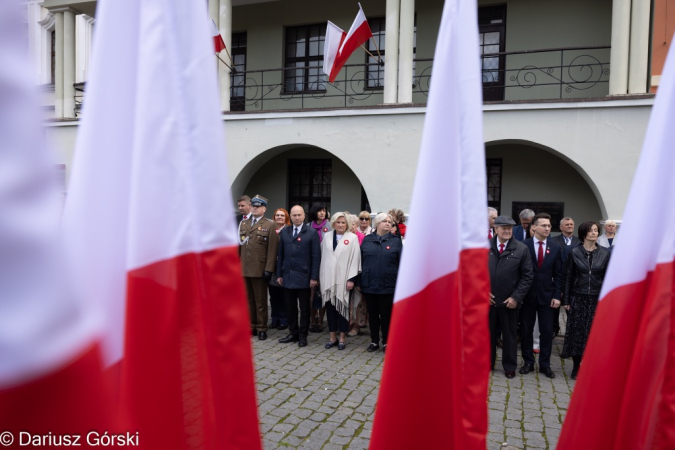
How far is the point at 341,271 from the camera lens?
6918mm

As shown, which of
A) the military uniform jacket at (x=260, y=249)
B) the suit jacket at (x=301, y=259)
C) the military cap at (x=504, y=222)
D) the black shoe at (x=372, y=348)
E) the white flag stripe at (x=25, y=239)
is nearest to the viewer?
the white flag stripe at (x=25, y=239)

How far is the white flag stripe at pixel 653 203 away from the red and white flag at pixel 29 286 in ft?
5.18

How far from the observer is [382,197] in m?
10.9

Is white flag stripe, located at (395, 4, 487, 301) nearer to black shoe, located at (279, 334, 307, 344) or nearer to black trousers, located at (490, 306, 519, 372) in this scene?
black trousers, located at (490, 306, 519, 372)

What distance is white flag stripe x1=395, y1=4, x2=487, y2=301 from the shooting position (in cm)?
174

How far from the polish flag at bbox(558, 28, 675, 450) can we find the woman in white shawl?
207 inches

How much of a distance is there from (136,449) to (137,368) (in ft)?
1.01

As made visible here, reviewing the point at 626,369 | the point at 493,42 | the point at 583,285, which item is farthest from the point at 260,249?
the point at 493,42

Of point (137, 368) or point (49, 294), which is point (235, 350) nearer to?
point (137, 368)

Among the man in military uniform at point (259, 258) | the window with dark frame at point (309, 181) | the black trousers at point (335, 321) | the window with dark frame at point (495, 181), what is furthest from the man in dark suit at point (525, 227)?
the window with dark frame at point (309, 181)

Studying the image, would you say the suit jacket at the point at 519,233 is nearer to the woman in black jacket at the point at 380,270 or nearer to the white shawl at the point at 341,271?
the woman in black jacket at the point at 380,270

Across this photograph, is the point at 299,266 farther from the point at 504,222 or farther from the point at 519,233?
the point at 519,233

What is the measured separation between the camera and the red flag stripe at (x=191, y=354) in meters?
1.29

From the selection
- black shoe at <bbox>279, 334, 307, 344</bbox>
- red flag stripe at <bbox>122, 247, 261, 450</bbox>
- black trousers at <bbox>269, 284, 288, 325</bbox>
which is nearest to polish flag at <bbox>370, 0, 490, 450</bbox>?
red flag stripe at <bbox>122, 247, 261, 450</bbox>
